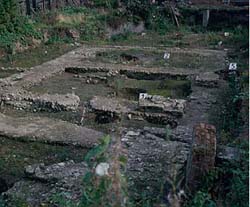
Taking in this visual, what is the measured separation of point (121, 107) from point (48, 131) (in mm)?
1622

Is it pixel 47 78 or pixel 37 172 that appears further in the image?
pixel 47 78

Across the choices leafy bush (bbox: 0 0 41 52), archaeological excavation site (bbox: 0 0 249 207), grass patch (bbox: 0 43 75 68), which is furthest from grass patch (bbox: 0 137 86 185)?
leafy bush (bbox: 0 0 41 52)

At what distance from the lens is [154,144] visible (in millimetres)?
6277

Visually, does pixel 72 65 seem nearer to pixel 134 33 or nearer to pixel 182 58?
pixel 182 58

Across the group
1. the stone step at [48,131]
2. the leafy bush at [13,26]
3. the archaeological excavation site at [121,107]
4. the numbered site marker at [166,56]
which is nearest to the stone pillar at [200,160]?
the archaeological excavation site at [121,107]

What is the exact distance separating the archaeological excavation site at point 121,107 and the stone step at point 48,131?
17 millimetres

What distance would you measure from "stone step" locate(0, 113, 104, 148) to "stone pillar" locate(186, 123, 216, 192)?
101 inches

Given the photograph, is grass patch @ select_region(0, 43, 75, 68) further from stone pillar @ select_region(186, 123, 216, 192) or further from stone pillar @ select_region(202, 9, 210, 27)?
stone pillar @ select_region(186, 123, 216, 192)

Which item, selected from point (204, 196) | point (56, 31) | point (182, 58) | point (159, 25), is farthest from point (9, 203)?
point (159, 25)

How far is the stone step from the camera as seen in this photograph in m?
6.95

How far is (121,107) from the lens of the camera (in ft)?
27.5

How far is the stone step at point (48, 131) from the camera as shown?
22.8ft

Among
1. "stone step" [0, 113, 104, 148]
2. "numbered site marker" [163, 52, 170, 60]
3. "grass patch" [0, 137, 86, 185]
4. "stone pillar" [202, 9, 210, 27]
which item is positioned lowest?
"grass patch" [0, 137, 86, 185]

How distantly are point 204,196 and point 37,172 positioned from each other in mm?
2195
